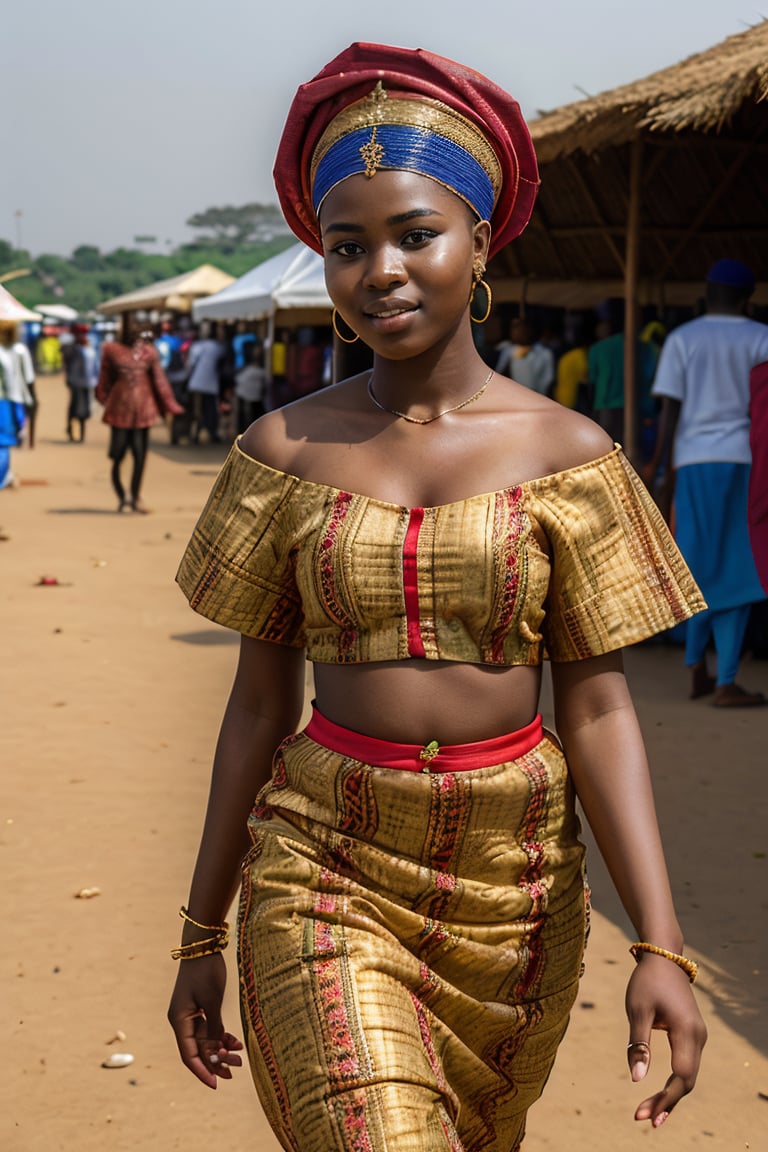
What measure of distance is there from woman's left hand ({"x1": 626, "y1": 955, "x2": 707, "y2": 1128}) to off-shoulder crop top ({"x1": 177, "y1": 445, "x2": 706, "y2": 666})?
0.44 meters

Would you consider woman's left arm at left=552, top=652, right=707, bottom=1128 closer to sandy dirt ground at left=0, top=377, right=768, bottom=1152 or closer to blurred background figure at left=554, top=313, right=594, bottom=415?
sandy dirt ground at left=0, top=377, right=768, bottom=1152

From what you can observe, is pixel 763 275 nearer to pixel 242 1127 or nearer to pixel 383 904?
pixel 242 1127

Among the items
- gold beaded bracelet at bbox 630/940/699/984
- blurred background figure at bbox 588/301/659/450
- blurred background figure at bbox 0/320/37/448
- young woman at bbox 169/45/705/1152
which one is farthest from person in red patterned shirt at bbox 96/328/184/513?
gold beaded bracelet at bbox 630/940/699/984

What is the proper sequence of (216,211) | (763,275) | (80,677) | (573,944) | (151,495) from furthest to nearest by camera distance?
(216,211) → (151,495) → (763,275) → (80,677) → (573,944)

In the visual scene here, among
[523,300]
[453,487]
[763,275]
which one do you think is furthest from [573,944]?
[523,300]

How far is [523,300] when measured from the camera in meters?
13.7

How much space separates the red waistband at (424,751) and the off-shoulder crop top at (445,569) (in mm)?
105

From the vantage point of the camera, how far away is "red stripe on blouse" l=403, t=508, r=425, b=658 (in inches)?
78.7

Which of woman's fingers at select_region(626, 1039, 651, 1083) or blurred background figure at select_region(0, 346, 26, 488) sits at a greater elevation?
woman's fingers at select_region(626, 1039, 651, 1083)

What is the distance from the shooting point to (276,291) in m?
15.8

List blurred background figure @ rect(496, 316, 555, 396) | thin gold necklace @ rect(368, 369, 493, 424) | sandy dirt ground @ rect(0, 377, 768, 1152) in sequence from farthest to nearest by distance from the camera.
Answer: blurred background figure @ rect(496, 316, 555, 396) → sandy dirt ground @ rect(0, 377, 768, 1152) → thin gold necklace @ rect(368, 369, 493, 424)

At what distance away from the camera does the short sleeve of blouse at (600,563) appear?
206cm

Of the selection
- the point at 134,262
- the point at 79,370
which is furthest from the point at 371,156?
the point at 134,262

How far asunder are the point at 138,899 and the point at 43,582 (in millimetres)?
6165
